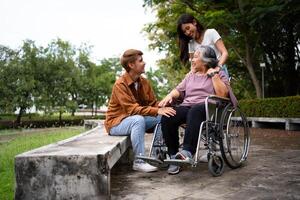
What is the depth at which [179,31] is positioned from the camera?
4699 mm

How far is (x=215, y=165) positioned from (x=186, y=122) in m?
0.48

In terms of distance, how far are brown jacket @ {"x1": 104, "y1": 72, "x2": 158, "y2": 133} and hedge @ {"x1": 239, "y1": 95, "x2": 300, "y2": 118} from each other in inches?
364

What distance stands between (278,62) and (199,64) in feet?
67.5

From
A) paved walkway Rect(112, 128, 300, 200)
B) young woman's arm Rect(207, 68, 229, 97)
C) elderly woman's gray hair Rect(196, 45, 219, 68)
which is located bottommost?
paved walkway Rect(112, 128, 300, 200)

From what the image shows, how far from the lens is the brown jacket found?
4148 millimetres

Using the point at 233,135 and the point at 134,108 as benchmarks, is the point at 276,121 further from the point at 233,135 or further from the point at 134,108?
the point at 134,108

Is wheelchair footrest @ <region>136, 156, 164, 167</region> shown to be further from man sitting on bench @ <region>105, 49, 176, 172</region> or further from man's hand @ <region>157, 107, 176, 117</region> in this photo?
man's hand @ <region>157, 107, 176, 117</region>

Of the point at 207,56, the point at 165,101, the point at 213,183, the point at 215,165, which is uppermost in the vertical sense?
the point at 207,56

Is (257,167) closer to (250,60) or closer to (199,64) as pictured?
(199,64)

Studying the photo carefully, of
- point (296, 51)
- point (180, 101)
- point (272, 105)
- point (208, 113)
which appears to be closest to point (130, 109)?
point (180, 101)

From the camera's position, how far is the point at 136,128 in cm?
407

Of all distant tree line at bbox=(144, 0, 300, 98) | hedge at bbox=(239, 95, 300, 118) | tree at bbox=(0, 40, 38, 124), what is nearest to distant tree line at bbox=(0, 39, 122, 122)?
tree at bbox=(0, 40, 38, 124)

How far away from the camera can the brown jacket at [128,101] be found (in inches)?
163

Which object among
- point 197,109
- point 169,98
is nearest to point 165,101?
point 169,98
